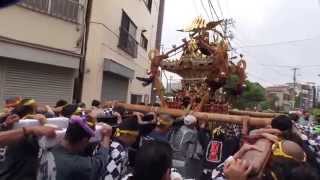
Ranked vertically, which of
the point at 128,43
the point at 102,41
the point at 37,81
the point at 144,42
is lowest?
the point at 37,81

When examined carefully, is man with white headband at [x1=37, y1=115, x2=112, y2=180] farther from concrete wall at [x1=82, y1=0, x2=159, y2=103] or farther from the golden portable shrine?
concrete wall at [x1=82, y1=0, x2=159, y2=103]

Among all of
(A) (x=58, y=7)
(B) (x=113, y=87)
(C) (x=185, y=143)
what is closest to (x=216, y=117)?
(C) (x=185, y=143)

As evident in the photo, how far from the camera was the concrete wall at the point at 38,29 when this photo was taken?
1193 cm

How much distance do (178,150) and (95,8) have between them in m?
9.51

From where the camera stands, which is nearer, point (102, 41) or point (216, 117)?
point (216, 117)

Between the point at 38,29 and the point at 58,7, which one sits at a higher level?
the point at 58,7

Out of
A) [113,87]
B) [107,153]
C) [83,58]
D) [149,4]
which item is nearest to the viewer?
[107,153]

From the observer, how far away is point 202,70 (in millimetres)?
10297

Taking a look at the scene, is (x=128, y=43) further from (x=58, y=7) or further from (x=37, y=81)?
(x=37, y=81)

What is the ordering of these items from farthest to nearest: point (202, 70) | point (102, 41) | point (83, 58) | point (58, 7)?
1. point (102, 41)
2. point (83, 58)
3. point (58, 7)
4. point (202, 70)

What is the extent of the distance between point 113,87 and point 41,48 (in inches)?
245

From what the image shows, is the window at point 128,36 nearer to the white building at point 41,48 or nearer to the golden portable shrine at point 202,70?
the white building at point 41,48

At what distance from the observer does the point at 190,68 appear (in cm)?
1048

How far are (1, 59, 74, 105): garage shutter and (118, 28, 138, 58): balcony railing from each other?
4.63m
